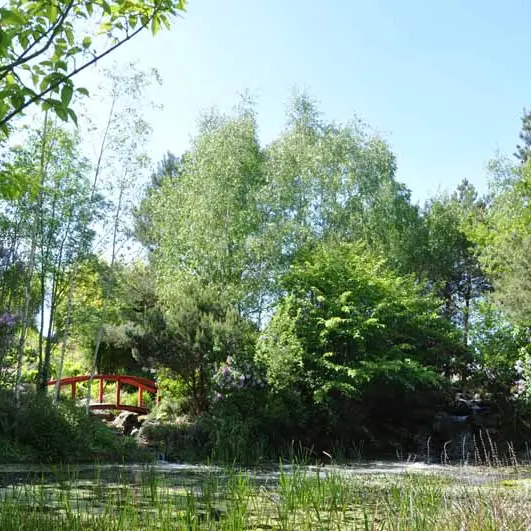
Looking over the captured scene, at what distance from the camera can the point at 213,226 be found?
19281 millimetres

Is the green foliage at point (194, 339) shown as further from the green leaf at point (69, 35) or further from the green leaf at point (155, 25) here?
the green leaf at point (69, 35)

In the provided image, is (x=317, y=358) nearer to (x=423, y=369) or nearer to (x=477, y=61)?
(x=423, y=369)

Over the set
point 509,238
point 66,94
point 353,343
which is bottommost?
point 66,94

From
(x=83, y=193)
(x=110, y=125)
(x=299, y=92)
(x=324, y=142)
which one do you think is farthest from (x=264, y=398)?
(x=299, y=92)

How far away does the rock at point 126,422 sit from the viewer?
1652 cm

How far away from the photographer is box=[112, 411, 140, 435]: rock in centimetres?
1652

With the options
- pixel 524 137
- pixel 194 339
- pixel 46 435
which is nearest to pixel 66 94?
pixel 46 435

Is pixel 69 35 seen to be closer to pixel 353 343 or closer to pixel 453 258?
pixel 353 343

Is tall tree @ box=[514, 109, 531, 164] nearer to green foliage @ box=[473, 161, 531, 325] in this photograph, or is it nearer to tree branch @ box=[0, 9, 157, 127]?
green foliage @ box=[473, 161, 531, 325]

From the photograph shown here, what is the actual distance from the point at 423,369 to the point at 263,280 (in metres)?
5.55

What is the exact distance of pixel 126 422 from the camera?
16859 mm

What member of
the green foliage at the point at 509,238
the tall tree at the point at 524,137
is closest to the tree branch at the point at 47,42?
the green foliage at the point at 509,238

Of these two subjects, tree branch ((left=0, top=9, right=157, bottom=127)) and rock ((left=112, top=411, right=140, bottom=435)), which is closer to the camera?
tree branch ((left=0, top=9, right=157, bottom=127))

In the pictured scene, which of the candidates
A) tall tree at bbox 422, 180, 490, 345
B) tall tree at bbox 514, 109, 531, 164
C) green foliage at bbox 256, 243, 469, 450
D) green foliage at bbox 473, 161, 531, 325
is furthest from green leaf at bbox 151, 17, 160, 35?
tall tree at bbox 514, 109, 531, 164
